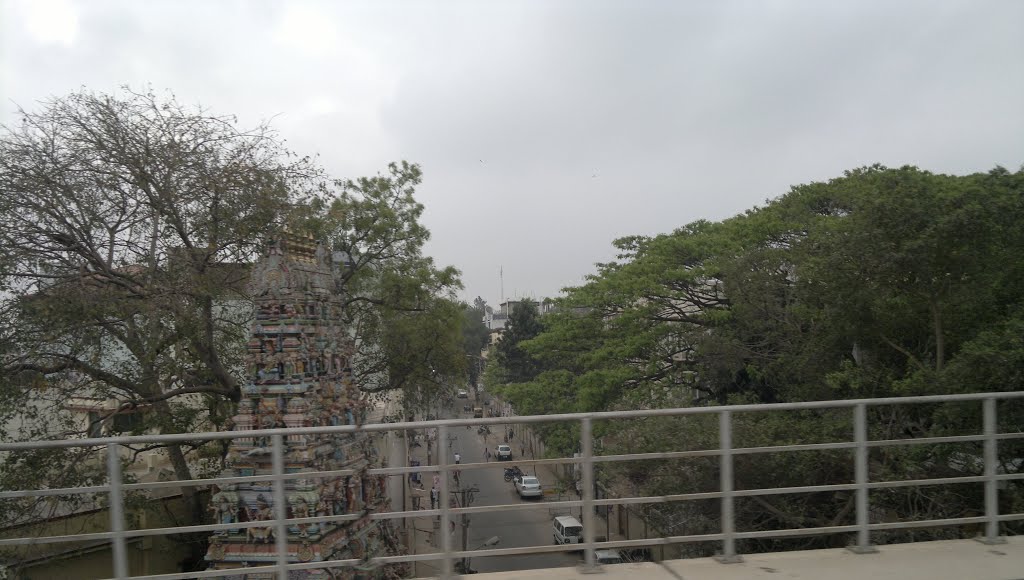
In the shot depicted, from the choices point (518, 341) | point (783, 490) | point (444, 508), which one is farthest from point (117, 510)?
point (518, 341)

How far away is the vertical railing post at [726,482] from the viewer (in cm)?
393

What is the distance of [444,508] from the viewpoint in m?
3.65

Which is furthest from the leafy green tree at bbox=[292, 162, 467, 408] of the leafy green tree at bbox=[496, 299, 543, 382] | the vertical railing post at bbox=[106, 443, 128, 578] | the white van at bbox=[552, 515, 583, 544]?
the leafy green tree at bbox=[496, 299, 543, 382]

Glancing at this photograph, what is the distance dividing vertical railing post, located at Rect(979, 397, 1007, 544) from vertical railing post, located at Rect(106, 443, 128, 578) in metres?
5.23

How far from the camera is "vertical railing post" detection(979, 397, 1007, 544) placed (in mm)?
4215

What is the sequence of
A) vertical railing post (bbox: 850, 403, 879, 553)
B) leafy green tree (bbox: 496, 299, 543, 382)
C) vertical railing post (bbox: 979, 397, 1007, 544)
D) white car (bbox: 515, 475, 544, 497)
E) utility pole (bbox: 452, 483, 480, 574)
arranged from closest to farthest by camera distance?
vertical railing post (bbox: 850, 403, 879, 553) < vertical railing post (bbox: 979, 397, 1007, 544) < utility pole (bbox: 452, 483, 480, 574) < white car (bbox: 515, 475, 544, 497) < leafy green tree (bbox: 496, 299, 543, 382)

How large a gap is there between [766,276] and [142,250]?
12.0 m

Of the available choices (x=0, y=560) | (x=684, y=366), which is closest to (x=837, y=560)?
(x=0, y=560)

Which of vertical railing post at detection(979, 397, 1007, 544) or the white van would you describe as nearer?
vertical railing post at detection(979, 397, 1007, 544)

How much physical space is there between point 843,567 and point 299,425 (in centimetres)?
688

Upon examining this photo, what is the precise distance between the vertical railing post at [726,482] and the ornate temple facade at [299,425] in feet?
16.1

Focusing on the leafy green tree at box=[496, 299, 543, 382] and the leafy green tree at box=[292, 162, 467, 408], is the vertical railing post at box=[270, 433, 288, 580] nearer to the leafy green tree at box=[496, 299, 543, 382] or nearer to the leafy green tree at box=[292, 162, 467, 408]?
the leafy green tree at box=[292, 162, 467, 408]

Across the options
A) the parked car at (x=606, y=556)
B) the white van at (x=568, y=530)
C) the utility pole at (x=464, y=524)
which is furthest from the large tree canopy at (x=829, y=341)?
the utility pole at (x=464, y=524)

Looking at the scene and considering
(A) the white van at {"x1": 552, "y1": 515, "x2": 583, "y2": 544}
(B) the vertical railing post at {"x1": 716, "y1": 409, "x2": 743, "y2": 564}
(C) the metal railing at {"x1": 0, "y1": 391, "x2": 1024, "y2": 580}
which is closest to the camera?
(C) the metal railing at {"x1": 0, "y1": 391, "x2": 1024, "y2": 580}
